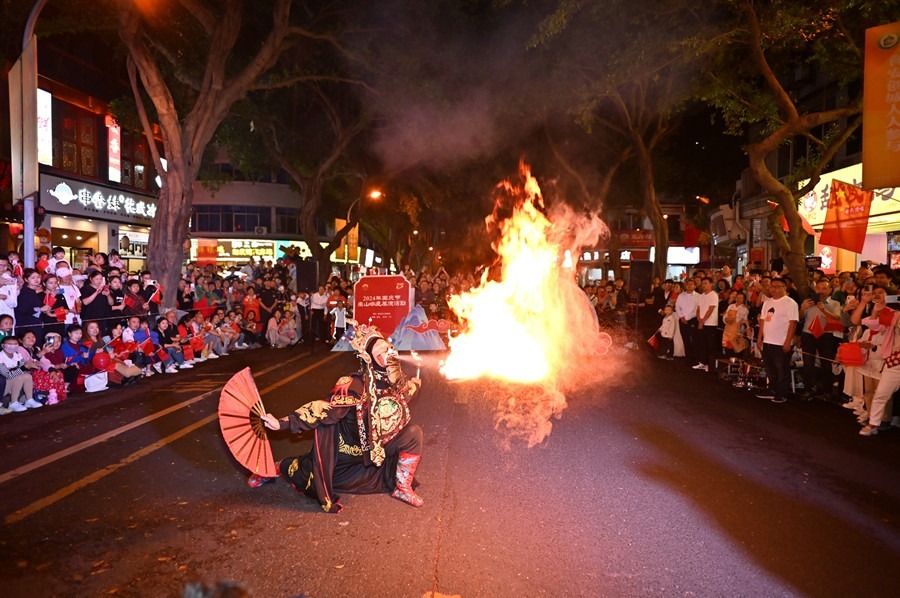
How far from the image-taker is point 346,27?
16.5 meters

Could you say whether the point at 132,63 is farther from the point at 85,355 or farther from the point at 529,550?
the point at 529,550

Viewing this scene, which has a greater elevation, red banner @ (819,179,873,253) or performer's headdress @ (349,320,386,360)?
red banner @ (819,179,873,253)

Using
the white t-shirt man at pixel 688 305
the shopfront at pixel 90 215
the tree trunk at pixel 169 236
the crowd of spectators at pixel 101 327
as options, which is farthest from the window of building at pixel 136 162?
the white t-shirt man at pixel 688 305

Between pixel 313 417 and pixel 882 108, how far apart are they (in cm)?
871

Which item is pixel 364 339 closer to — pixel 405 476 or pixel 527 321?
pixel 405 476

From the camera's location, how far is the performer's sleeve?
194 inches

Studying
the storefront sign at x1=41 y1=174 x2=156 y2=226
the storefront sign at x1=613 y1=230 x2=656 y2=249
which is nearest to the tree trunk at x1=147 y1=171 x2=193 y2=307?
the storefront sign at x1=41 y1=174 x2=156 y2=226

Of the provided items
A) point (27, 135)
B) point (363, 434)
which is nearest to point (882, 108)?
point (363, 434)

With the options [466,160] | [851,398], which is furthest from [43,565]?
[466,160]

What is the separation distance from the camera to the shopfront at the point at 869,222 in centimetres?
1694

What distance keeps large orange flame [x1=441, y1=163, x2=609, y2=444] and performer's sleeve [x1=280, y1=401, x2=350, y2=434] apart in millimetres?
6161

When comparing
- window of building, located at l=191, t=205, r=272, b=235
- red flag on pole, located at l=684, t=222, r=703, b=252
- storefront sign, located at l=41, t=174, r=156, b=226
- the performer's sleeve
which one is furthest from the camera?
window of building, located at l=191, t=205, r=272, b=235

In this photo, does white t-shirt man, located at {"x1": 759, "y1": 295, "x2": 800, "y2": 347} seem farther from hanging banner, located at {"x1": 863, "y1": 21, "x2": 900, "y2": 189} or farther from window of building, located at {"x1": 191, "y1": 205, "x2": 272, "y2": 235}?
window of building, located at {"x1": 191, "y1": 205, "x2": 272, "y2": 235}

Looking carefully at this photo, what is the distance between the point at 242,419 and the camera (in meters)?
4.85
